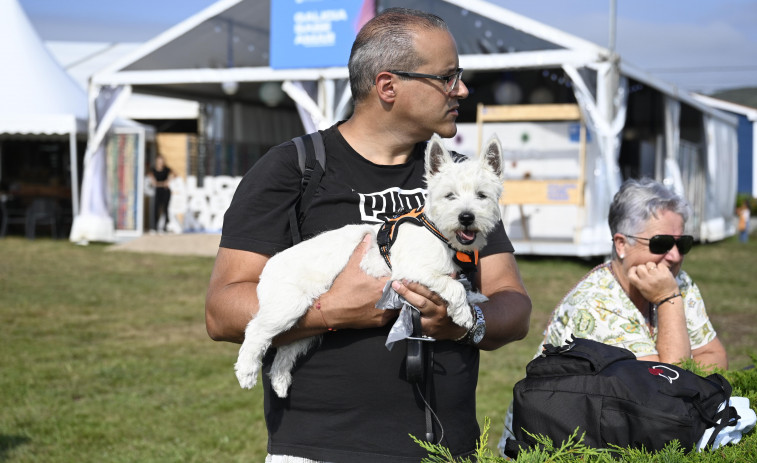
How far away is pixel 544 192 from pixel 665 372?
13.7 m

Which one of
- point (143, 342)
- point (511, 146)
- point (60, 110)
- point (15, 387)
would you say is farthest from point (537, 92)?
point (15, 387)

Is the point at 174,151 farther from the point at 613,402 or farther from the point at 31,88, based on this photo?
the point at 613,402

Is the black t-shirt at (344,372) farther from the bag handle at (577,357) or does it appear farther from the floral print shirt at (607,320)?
the floral print shirt at (607,320)

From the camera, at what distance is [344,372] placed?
7.71 ft

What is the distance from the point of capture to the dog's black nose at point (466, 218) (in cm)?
241

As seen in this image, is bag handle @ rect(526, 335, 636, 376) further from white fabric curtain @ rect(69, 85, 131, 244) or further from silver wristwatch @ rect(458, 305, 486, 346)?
white fabric curtain @ rect(69, 85, 131, 244)

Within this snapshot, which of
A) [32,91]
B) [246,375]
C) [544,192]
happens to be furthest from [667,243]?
[32,91]

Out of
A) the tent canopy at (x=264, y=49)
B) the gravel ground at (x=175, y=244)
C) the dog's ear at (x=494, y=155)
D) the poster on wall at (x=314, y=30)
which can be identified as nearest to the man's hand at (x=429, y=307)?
the dog's ear at (x=494, y=155)

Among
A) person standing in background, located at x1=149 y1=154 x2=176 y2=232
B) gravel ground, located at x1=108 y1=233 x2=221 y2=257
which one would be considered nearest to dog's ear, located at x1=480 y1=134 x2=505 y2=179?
gravel ground, located at x1=108 y1=233 x2=221 y2=257

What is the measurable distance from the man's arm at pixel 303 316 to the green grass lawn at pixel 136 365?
3.27 m

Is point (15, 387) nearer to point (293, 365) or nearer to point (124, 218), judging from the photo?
point (293, 365)

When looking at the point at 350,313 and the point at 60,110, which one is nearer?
the point at 350,313

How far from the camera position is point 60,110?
2012 cm

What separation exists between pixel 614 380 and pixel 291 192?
1.19 m
